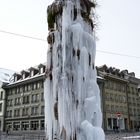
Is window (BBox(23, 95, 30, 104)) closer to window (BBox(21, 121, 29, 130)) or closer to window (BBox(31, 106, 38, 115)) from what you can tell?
window (BBox(31, 106, 38, 115))

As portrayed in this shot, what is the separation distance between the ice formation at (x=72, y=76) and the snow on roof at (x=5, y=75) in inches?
2203

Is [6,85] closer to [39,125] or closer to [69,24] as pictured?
[39,125]

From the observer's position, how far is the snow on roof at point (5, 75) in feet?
212

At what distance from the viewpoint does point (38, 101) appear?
55.5 m

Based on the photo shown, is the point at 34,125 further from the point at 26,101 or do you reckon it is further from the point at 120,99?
the point at 120,99

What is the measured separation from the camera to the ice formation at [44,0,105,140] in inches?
342

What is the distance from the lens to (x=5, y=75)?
6712cm

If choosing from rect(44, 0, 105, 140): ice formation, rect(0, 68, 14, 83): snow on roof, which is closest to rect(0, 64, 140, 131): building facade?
rect(0, 68, 14, 83): snow on roof

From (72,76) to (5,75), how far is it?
6037cm

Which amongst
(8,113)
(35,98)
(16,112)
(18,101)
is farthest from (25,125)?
(8,113)

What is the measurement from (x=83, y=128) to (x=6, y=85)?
185ft

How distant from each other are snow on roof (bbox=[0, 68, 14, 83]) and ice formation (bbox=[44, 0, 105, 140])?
55963 millimetres

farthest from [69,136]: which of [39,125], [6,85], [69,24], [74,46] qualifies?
[6,85]

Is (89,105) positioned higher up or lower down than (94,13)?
lower down
